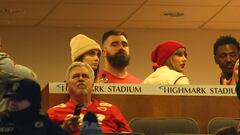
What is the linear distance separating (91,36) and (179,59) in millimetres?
5469

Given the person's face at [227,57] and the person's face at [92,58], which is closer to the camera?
the person's face at [92,58]

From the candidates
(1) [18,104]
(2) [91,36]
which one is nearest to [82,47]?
(1) [18,104]

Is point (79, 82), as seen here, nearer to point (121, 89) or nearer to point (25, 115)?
point (121, 89)

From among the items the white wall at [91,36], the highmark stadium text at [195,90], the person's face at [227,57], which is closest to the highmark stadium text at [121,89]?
the highmark stadium text at [195,90]

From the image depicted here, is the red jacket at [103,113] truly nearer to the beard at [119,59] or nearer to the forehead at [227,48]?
the beard at [119,59]

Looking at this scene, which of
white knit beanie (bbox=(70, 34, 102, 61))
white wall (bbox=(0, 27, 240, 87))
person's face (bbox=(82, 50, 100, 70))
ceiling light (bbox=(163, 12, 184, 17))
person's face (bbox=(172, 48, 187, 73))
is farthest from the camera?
white wall (bbox=(0, 27, 240, 87))

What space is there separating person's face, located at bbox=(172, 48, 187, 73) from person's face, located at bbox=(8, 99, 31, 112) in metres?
2.34

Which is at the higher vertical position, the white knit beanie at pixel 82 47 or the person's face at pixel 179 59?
the white knit beanie at pixel 82 47

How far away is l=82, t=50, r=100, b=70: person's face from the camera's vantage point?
701 centimetres

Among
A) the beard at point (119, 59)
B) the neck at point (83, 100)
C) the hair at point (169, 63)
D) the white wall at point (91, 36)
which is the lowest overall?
the neck at point (83, 100)

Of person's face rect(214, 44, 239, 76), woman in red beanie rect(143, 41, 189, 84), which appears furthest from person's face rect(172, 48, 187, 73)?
person's face rect(214, 44, 239, 76)

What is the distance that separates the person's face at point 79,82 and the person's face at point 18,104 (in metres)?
1.17

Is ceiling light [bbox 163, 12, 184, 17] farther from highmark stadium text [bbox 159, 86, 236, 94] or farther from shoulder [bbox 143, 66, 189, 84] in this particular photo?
highmark stadium text [bbox 159, 86, 236, 94]

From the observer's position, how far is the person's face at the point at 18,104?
509 cm
